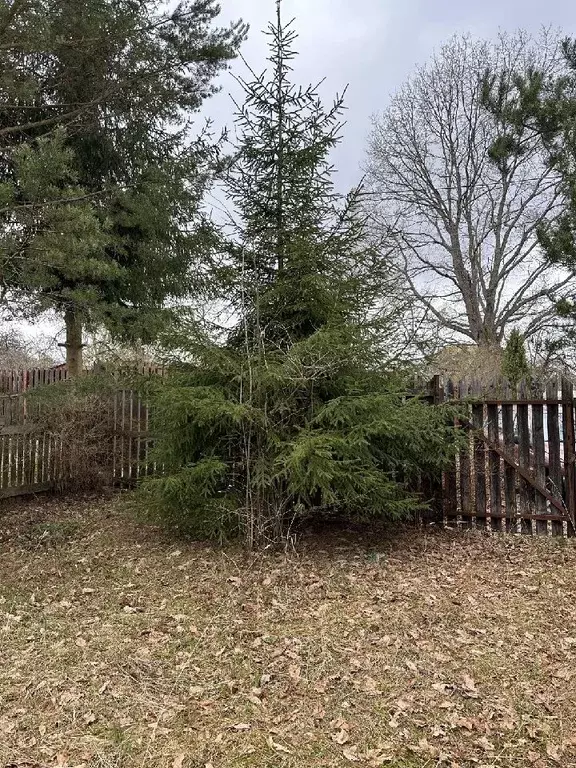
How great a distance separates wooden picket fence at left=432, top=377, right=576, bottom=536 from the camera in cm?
562

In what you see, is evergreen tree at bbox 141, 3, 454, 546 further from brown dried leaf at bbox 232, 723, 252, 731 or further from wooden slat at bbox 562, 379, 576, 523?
brown dried leaf at bbox 232, 723, 252, 731

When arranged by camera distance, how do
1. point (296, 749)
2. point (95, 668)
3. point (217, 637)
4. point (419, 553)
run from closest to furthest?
point (296, 749) → point (95, 668) → point (217, 637) → point (419, 553)

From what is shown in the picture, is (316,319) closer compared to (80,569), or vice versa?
(80,569)

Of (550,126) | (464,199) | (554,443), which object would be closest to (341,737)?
(554,443)

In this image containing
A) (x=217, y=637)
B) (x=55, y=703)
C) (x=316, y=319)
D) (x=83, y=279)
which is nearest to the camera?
(x=55, y=703)

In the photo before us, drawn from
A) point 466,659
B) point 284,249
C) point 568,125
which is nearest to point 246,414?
point 284,249

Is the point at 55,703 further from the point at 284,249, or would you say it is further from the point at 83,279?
the point at 83,279

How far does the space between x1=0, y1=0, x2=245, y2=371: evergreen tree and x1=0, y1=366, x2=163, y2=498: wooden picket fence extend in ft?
3.71

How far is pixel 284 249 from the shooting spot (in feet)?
18.0

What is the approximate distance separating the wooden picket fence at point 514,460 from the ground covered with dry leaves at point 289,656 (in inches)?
20.6

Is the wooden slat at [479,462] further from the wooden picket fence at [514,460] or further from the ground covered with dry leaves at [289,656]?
the ground covered with dry leaves at [289,656]

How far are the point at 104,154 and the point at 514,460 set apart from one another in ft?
25.0

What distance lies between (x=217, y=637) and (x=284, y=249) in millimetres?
3575

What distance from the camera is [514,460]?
5.80 metres
